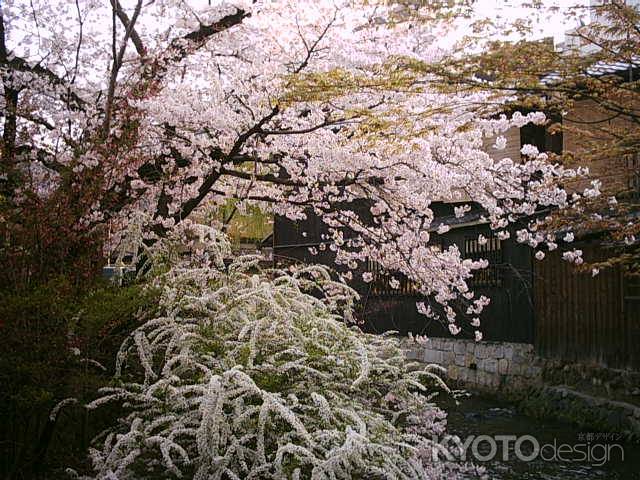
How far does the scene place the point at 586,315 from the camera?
37.2 feet

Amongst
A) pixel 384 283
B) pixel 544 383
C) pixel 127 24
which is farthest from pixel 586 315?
pixel 127 24

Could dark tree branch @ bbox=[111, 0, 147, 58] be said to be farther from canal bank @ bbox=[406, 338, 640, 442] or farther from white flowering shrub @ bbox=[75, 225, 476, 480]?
canal bank @ bbox=[406, 338, 640, 442]

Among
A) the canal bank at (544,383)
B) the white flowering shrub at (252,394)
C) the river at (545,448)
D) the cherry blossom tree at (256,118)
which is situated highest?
the cherry blossom tree at (256,118)

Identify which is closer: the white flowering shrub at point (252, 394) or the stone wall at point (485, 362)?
the white flowering shrub at point (252, 394)

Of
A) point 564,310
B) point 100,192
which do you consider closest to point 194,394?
point 100,192

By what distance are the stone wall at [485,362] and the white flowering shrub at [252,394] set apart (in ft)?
23.2

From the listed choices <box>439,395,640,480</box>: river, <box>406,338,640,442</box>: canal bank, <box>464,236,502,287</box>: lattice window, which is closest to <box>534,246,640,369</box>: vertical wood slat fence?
<box>406,338,640,442</box>: canal bank

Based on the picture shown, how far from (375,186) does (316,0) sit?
2310 mm

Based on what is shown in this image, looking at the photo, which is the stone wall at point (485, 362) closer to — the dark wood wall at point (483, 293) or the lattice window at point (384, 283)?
the dark wood wall at point (483, 293)

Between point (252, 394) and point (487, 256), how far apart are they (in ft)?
33.4

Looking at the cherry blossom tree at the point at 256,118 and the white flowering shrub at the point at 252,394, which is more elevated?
Answer: the cherry blossom tree at the point at 256,118

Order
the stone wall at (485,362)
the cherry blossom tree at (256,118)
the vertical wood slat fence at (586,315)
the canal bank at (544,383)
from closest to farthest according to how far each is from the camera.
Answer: the cherry blossom tree at (256,118), the canal bank at (544,383), the vertical wood slat fence at (586,315), the stone wall at (485,362)

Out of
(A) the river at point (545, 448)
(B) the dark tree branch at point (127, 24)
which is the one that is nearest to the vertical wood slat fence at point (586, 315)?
(A) the river at point (545, 448)

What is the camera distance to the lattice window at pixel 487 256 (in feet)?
43.9
